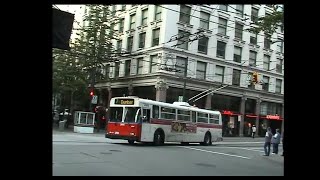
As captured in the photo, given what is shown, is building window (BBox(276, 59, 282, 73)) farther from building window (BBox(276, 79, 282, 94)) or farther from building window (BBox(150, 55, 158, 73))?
building window (BBox(150, 55, 158, 73))

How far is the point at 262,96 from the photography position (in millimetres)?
55594

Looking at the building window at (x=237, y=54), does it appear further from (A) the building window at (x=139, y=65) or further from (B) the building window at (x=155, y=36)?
(A) the building window at (x=139, y=65)

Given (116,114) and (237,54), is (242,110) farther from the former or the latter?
(116,114)

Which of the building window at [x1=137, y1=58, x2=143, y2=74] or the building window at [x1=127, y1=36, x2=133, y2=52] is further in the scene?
the building window at [x1=127, y1=36, x2=133, y2=52]

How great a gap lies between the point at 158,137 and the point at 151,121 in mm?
1259

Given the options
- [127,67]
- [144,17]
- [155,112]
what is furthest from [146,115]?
[144,17]

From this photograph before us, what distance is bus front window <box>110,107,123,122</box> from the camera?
25.0 m

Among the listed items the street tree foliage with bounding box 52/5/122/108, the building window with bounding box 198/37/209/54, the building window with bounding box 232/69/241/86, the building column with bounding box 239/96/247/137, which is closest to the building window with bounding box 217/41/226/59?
the building window with bounding box 198/37/209/54

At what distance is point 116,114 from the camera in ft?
82.8

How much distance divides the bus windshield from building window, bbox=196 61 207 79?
22.7m

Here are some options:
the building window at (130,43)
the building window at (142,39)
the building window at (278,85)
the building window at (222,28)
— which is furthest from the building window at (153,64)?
the building window at (278,85)

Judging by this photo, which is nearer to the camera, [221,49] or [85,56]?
[85,56]
